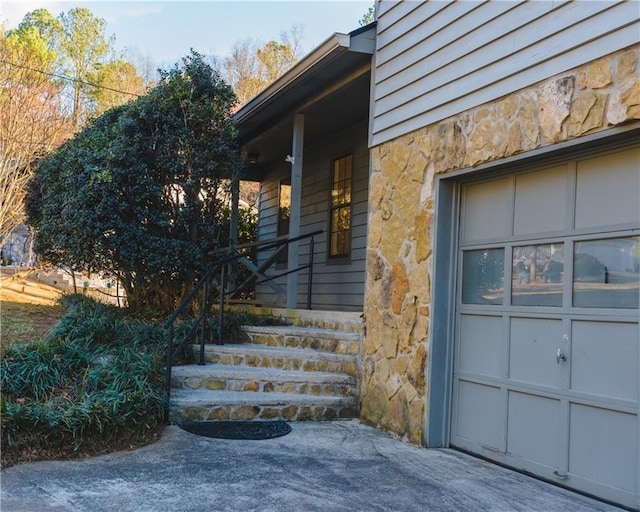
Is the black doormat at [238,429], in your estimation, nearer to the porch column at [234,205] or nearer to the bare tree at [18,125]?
the porch column at [234,205]

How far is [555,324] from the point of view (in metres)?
3.89

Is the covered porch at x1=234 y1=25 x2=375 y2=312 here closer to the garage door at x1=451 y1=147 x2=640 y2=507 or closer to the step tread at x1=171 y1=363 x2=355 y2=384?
the step tread at x1=171 y1=363 x2=355 y2=384

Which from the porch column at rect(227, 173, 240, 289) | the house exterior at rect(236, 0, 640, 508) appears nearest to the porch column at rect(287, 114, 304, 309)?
the porch column at rect(227, 173, 240, 289)

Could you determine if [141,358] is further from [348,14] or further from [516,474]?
[348,14]

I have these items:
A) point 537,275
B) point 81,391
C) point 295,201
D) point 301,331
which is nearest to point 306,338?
point 301,331

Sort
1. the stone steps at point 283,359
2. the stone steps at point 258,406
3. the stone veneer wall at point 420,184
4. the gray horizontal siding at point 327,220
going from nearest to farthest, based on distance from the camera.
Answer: the stone veneer wall at point 420,184 → the stone steps at point 258,406 → the stone steps at point 283,359 → the gray horizontal siding at point 327,220

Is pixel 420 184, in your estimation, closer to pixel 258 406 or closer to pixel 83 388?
pixel 258 406

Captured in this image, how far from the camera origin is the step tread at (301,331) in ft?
20.0

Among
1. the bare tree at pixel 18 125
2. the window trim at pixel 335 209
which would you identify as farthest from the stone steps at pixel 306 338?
the bare tree at pixel 18 125

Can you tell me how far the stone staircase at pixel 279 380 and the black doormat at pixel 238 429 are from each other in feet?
0.29

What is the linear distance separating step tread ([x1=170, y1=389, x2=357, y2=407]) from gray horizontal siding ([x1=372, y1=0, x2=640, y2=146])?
96.3 inches

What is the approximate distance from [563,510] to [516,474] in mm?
702

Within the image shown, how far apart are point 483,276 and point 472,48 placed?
1701 mm

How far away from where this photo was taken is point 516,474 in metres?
4.06
